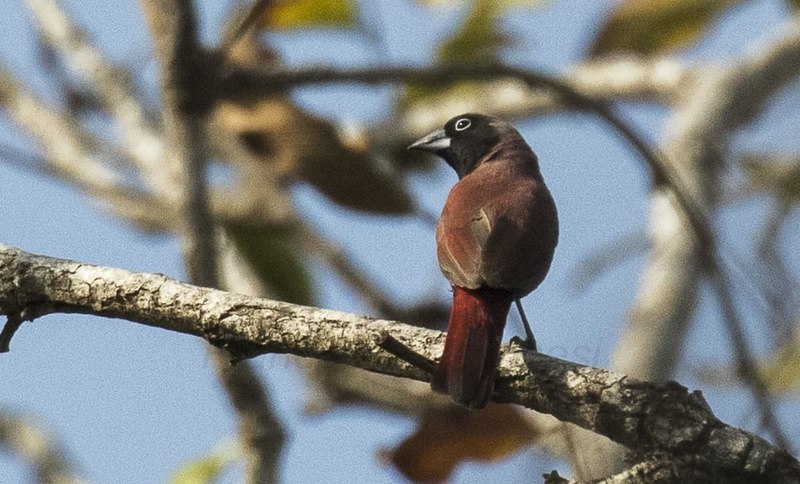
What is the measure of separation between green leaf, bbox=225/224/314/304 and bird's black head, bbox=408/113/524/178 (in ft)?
3.71

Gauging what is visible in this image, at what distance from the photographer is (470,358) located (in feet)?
10.3

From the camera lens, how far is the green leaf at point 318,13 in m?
6.29

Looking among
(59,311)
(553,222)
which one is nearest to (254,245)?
(553,222)

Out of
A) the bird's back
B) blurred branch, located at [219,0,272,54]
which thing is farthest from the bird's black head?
blurred branch, located at [219,0,272,54]

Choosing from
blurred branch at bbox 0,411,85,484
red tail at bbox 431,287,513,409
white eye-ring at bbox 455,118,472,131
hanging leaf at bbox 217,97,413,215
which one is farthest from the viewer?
blurred branch at bbox 0,411,85,484

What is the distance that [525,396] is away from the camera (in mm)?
3105

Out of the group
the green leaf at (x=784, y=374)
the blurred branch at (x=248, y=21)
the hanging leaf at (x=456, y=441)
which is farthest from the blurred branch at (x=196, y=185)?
the green leaf at (x=784, y=374)

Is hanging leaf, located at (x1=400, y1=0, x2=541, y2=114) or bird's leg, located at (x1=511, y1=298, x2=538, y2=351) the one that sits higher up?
hanging leaf, located at (x1=400, y1=0, x2=541, y2=114)

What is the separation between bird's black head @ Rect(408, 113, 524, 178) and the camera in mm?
5152

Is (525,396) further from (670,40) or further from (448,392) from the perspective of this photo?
(670,40)

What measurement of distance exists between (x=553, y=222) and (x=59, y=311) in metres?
1.54

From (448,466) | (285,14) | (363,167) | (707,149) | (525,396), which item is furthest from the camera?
(285,14)

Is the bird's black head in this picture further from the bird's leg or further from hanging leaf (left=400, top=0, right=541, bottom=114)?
hanging leaf (left=400, top=0, right=541, bottom=114)

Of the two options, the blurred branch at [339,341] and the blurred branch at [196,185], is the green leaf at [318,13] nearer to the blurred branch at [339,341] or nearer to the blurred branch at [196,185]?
the blurred branch at [196,185]
